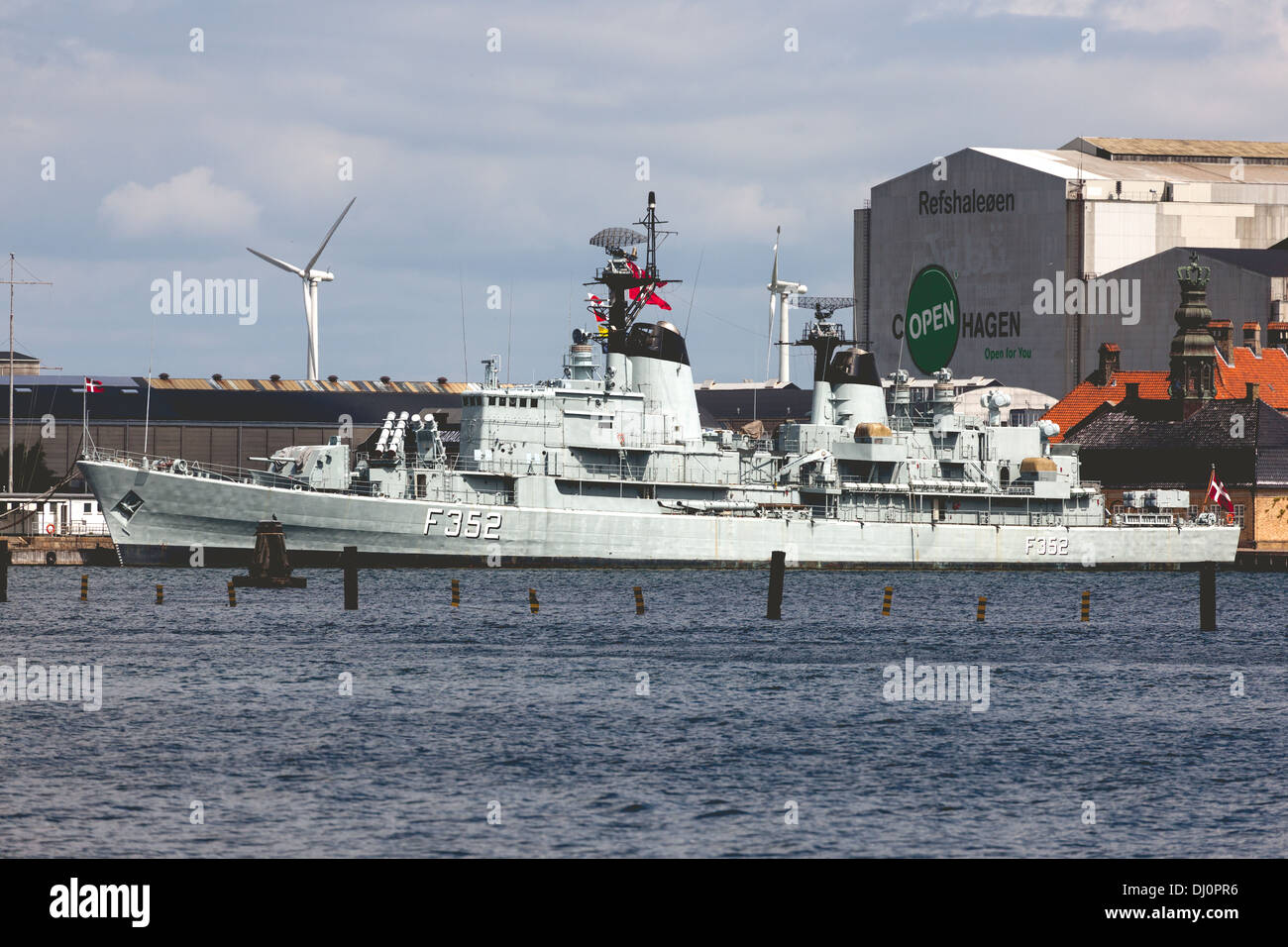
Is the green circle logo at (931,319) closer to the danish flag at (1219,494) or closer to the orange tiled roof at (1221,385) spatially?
the orange tiled roof at (1221,385)

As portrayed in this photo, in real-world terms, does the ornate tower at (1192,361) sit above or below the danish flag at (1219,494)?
above

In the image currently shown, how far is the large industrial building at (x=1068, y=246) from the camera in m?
123

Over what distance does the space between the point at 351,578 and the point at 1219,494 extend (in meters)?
51.7

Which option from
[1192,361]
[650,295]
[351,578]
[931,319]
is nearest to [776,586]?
[351,578]

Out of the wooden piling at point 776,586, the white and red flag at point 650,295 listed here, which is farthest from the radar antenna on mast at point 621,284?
the wooden piling at point 776,586

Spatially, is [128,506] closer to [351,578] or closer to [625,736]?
[351,578]

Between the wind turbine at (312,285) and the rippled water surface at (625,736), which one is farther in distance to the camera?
the wind turbine at (312,285)

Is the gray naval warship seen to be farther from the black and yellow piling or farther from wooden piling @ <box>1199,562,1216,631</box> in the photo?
wooden piling @ <box>1199,562,1216,631</box>

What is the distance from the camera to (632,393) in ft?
249

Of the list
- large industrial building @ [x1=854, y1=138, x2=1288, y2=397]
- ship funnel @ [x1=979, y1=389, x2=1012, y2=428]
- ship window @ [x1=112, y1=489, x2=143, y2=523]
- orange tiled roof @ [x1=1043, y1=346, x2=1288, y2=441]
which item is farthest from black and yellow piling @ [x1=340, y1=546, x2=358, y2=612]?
large industrial building @ [x1=854, y1=138, x2=1288, y2=397]

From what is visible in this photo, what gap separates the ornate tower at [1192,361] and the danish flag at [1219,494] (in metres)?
6.23
